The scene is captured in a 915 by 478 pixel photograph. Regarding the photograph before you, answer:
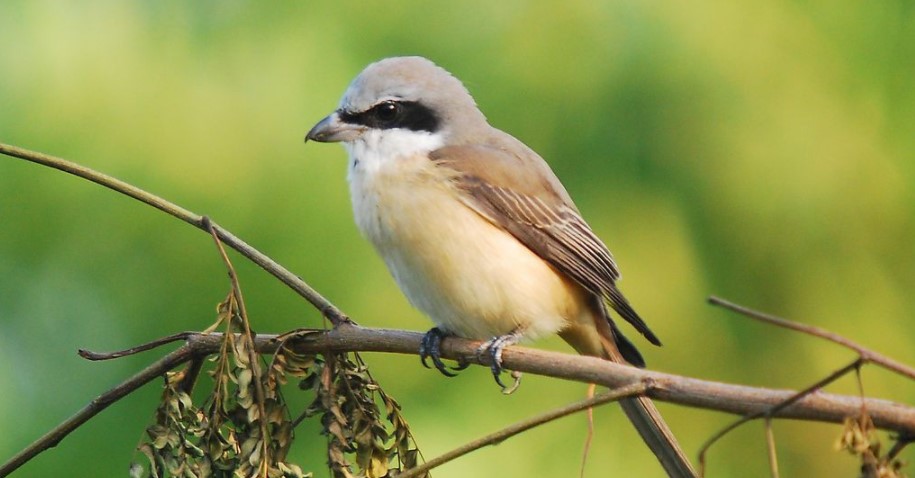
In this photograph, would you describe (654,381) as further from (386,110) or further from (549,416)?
(386,110)

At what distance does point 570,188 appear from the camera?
9.77 feet

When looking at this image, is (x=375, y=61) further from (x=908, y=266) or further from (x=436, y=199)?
(x=908, y=266)

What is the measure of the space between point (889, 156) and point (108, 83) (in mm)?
2051

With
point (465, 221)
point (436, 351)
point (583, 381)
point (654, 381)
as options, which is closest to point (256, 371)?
point (583, 381)

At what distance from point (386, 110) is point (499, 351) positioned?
89cm

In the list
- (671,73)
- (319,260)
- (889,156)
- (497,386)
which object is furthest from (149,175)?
(889,156)

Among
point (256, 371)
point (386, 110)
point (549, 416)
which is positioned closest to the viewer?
point (549, 416)

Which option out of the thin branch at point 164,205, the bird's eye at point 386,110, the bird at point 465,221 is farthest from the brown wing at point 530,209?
the thin branch at point 164,205

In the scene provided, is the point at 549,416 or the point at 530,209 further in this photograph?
the point at 530,209

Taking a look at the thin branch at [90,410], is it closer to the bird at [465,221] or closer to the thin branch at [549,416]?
the thin branch at [549,416]

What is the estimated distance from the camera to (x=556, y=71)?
2967 millimetres

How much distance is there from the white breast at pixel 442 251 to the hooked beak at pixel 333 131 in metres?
0.04

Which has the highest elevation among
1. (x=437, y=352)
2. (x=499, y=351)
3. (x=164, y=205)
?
(x=164, y=205)

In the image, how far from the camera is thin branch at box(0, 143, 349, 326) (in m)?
1.75
